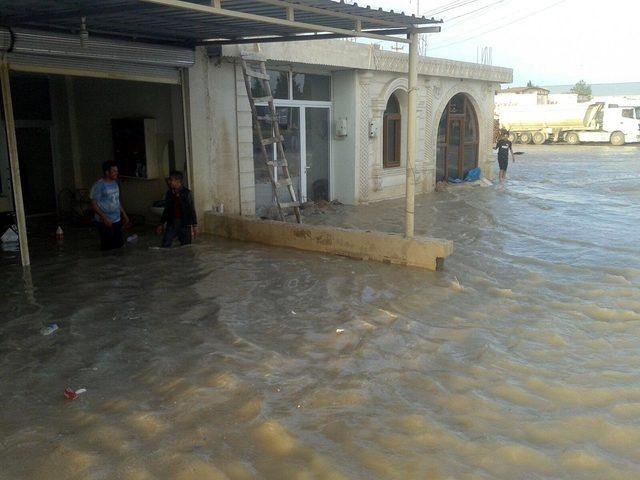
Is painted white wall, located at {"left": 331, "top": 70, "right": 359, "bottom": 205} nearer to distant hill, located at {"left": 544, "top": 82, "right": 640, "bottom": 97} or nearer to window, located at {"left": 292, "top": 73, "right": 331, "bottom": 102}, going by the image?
window, located at {"left": 292, "top": 73, "right": 331, "bottom": 102}

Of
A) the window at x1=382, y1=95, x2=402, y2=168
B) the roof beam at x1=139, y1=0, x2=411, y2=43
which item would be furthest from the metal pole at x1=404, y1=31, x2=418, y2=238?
the window at x1=382, y1=95, x2=402, y2=168

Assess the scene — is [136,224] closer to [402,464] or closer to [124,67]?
[124,67]

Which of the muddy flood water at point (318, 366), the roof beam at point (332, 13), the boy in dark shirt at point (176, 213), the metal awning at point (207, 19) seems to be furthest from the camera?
the boy in dark shirt at point (176, 213)

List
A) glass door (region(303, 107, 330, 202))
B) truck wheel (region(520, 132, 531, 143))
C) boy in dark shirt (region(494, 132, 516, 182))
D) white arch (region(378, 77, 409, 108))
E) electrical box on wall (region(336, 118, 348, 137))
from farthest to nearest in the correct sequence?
truck wheel (region(520, 132, 531, 143)), boy in dark shirt (region(494, 132, 516, 182)), white arch (region(378, 77, 409, 108)), electrical box on wall (region(336, 118, 348, 137)), glass door (region(303, 107, 330, 202))

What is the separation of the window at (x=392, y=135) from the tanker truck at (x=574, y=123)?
91.4 feet

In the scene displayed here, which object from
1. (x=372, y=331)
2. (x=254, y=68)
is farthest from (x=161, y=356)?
(x=254, y=68)

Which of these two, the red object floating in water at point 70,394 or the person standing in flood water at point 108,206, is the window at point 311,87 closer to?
the person standing in flood water at point 108,206

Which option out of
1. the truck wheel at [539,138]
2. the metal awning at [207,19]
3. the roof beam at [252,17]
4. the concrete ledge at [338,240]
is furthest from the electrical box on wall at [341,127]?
the truck wheel at [539,138]

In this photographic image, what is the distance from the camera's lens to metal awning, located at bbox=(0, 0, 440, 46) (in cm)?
622

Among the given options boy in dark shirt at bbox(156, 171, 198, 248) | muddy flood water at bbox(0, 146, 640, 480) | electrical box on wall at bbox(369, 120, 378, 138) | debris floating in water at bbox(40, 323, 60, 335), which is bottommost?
muddy flood water at bbox(0, 146, 640, 480)

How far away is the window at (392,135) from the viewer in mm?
15203

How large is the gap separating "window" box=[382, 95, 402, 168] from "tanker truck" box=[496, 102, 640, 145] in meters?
27.9

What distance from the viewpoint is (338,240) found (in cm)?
887

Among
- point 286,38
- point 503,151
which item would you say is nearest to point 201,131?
point 286,38
